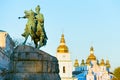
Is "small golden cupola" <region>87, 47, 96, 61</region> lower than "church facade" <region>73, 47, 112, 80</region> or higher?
higher

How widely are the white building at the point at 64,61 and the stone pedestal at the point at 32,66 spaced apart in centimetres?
6780

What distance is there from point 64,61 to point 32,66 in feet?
226

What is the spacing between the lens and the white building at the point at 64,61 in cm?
9106

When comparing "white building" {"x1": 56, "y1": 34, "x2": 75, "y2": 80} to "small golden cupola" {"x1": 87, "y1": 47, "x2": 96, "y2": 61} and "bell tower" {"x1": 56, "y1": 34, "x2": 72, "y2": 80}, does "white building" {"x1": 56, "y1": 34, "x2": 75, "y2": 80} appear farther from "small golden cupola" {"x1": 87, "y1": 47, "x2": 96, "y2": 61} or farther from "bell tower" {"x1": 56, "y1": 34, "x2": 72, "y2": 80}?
"small golden cupola" {"x1": 87, "y1": 47, "x2": 96, "y2": 61}

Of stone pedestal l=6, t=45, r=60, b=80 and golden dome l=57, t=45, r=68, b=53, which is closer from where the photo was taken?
stone pedestal l=6, t=45, r=60, b=80

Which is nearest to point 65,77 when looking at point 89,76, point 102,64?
point 89,76

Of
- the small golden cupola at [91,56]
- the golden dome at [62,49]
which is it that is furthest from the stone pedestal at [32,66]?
the small golden cupola at [91,56]

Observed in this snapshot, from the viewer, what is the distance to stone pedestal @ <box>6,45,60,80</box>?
2272 cm

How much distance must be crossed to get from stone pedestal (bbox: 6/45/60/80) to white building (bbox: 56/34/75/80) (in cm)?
6780

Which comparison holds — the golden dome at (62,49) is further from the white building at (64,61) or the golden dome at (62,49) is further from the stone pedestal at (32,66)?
the stone pedestal at (32,66)

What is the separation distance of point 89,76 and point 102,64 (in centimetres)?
1159

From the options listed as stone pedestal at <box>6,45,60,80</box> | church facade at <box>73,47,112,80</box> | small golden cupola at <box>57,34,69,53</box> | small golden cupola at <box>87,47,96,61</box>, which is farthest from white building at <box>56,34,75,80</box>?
stone pedestal at <box>6,45,60,80</box>

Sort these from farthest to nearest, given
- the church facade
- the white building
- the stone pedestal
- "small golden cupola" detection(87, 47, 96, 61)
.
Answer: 1. "small golden cupola" detection(87, 47, 96, 61)
2. the church facade
3. the white building
4. the stone pedestal

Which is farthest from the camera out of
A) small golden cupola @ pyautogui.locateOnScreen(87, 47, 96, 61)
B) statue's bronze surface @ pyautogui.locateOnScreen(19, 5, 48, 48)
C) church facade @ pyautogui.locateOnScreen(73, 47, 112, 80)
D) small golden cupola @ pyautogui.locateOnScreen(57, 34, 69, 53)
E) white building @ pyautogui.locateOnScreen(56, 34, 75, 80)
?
small golden cupola @ pyautogui.locateOnScreen(87, 47, 96, 61)
